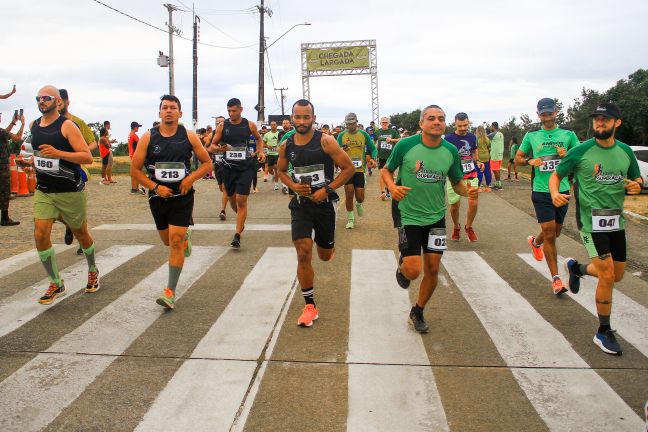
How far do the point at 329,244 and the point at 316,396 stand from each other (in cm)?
199

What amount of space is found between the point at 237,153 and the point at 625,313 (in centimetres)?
568

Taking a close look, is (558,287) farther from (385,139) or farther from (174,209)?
(385,139)

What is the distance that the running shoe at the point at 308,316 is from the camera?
533 centimetres

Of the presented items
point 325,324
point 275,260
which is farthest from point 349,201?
point 325,324

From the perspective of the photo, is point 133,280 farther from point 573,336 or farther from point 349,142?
point 349,142

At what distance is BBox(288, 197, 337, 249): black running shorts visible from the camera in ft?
17.9

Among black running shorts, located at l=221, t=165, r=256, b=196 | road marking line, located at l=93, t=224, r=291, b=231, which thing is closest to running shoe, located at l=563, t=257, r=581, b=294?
black running shorts, located at l=221, t=165, r=256, b=196

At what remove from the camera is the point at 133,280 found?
6926 mm

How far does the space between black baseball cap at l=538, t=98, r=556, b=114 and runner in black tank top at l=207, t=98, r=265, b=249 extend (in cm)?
393

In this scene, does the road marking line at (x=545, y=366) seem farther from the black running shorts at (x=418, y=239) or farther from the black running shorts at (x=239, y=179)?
the black running shorts at (x=239, y=179)

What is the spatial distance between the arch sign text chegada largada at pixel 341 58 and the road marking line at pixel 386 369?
51656 mm

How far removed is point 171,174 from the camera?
585 cm

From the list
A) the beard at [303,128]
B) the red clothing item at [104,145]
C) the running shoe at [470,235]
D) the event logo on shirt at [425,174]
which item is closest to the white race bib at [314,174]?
the beard at [303,128]

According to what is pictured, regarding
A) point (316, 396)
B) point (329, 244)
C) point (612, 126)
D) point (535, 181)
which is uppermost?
point (612, 126)
